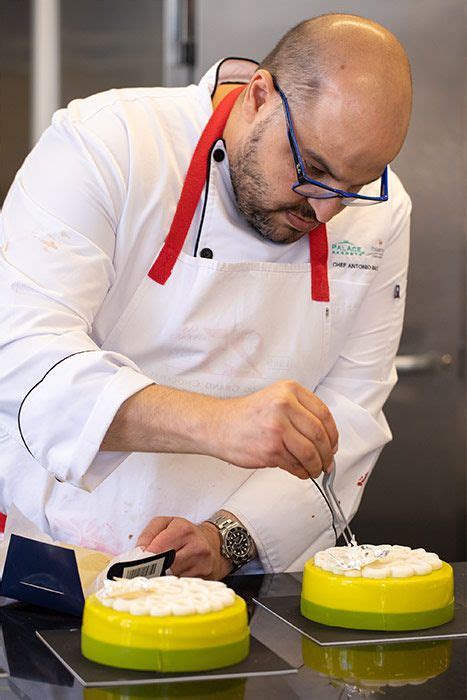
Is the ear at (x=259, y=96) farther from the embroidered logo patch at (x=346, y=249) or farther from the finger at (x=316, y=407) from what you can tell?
the finger at (x=316, y=407)

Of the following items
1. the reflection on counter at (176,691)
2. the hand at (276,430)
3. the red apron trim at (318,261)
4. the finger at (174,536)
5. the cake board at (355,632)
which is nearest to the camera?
the reflection on counter at (176,691)

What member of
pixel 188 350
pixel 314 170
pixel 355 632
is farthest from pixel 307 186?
pixel 355 632

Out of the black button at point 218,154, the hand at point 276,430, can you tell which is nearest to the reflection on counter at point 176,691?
the hand at point 276,430

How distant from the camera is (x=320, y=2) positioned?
293 centimetres

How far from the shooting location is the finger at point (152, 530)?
1.59 metres

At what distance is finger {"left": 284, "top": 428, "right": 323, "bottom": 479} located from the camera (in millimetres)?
1422

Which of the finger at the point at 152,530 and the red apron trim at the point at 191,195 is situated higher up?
the red apron trim at the point at 191,195

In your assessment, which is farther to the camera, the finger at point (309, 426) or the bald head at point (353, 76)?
the bald head at point (353, 76)

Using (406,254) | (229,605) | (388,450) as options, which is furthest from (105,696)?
(388,450)

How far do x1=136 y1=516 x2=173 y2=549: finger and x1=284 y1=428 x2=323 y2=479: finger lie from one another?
0.29 meters

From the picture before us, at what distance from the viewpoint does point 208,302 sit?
1.78 meters

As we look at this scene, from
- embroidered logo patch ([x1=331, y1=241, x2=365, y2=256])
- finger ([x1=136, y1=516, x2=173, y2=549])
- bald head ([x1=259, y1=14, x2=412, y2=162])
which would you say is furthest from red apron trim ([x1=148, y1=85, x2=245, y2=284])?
finger ([x1=136, y1=516, x2=173, y2=549])

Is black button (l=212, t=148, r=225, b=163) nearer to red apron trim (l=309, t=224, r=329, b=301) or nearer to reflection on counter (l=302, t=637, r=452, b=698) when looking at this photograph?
red apron trim (l=309, t=224, r=329, b=301)

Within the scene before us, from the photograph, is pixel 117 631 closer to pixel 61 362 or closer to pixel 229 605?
pixel 229 605
